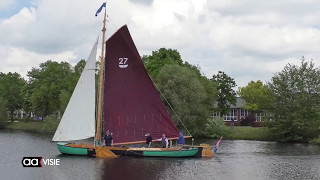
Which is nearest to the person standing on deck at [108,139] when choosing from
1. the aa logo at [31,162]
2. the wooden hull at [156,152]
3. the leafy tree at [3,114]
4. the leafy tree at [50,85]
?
the wooden hull at [156,152]

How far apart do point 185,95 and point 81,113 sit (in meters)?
31.1

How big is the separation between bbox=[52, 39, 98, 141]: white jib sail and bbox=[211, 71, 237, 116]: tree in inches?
2394

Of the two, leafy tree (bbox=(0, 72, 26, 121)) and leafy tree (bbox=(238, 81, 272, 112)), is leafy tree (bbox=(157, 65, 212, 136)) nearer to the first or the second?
leafy tree (bbox=(238, 81, 272, 112))

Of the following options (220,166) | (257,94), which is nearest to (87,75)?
(220,166)

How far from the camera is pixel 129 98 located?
4097 cm

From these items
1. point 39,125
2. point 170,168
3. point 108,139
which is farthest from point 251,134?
point 39,125

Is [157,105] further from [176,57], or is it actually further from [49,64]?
[49,64]

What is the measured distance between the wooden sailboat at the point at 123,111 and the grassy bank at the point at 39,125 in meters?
47.4

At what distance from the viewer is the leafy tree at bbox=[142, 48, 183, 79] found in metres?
82.4

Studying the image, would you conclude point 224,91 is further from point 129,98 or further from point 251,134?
point 129,98

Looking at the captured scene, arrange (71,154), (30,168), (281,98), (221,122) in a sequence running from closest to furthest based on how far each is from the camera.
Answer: (30,168) → (71,154) → (281,98) → (221,122)

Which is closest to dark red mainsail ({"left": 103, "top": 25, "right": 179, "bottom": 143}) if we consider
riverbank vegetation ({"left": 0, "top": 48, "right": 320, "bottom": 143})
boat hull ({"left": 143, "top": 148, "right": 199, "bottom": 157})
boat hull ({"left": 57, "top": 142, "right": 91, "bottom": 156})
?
boat hull ({"left": 143, "top": 148, "right": 199, "bottom": 157})

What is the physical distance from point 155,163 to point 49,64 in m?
67.2

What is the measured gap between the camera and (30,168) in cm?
3303
